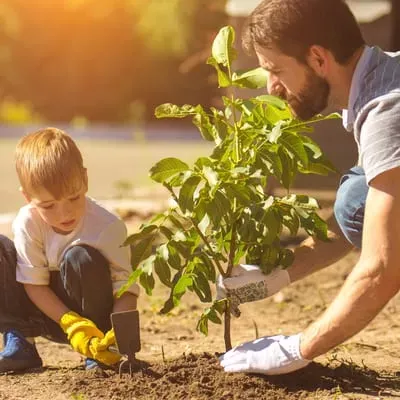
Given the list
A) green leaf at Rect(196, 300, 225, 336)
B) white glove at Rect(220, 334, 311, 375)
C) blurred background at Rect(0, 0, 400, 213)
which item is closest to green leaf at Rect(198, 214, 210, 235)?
green leaf at Rect(196, 300, 225, 336)

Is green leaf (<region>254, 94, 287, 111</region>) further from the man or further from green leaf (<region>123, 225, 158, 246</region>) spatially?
green leaf (<region>123, 225, 158, 246</region>)

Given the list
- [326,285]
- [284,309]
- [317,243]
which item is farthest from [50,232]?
[326,285]

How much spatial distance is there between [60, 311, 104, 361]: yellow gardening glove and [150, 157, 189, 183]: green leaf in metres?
0.62

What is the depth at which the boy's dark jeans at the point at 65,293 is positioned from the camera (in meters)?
3.30

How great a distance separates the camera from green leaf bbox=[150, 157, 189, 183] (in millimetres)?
2908

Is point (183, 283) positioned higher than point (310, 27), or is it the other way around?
point (310, 27)

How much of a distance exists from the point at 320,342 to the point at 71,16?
15597 millimetres

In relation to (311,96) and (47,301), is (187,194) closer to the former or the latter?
(311,96)

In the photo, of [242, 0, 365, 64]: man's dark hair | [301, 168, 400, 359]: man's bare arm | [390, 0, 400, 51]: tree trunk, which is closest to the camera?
[301, 168, 400, 359]: man's bare arm

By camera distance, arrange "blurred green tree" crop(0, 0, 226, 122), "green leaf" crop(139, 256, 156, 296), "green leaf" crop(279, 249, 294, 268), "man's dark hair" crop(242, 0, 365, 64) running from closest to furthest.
Answer: "man's dark hair" crop(242, 0, 365, 64) → "green leaf" crop(139, 256, 156, 296) → "green leaf" crop(279, 249, 294, 268) → "blurred green tree" crop(0, 0, 226, 122)

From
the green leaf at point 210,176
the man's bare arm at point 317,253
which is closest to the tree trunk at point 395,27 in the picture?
the man's bare arm at point 317,253

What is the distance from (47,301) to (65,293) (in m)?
0.08

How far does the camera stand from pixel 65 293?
3.42 meters

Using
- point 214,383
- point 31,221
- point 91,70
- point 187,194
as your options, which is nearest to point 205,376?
point 214,383
